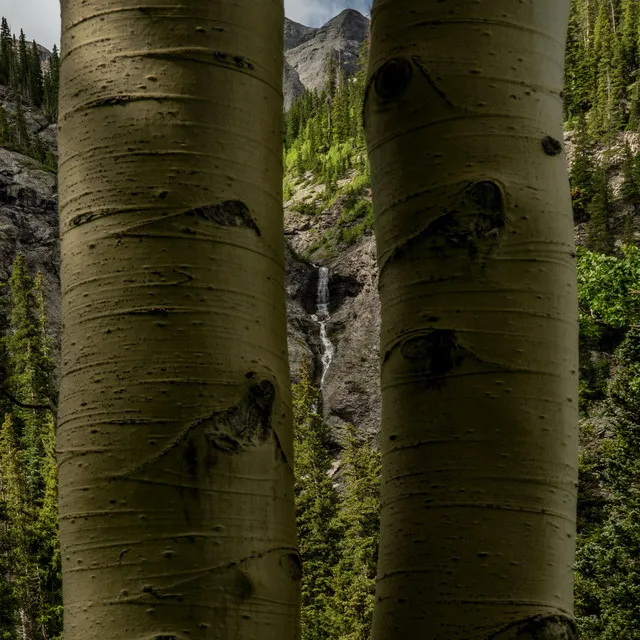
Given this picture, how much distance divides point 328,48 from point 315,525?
134 metres

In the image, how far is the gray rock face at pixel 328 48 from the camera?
14712 centimetres

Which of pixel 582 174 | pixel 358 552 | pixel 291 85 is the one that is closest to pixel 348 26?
pixel 291 85

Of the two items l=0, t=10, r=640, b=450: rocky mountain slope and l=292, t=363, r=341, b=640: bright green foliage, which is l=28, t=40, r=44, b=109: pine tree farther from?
l=292, t=363, r=341, b=640: bright green foliage

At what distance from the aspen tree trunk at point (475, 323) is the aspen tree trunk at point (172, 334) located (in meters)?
0.20

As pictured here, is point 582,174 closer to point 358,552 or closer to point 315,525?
point 315,525

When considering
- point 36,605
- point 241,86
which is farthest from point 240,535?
point 36,605

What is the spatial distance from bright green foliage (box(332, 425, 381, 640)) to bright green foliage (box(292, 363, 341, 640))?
57 cm

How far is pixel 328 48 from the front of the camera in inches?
5969

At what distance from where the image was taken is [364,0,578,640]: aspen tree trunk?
115 cm

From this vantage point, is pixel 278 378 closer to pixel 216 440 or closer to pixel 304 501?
pixel 216 440

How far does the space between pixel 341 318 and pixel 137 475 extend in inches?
2260

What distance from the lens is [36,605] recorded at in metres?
32.0

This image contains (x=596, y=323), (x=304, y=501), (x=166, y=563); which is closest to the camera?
(x=166, y=563)

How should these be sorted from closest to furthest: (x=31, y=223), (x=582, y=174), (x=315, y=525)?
1. (x=315, y=525)
2. (x=31, y=223)
3. (x=582, y=174)
